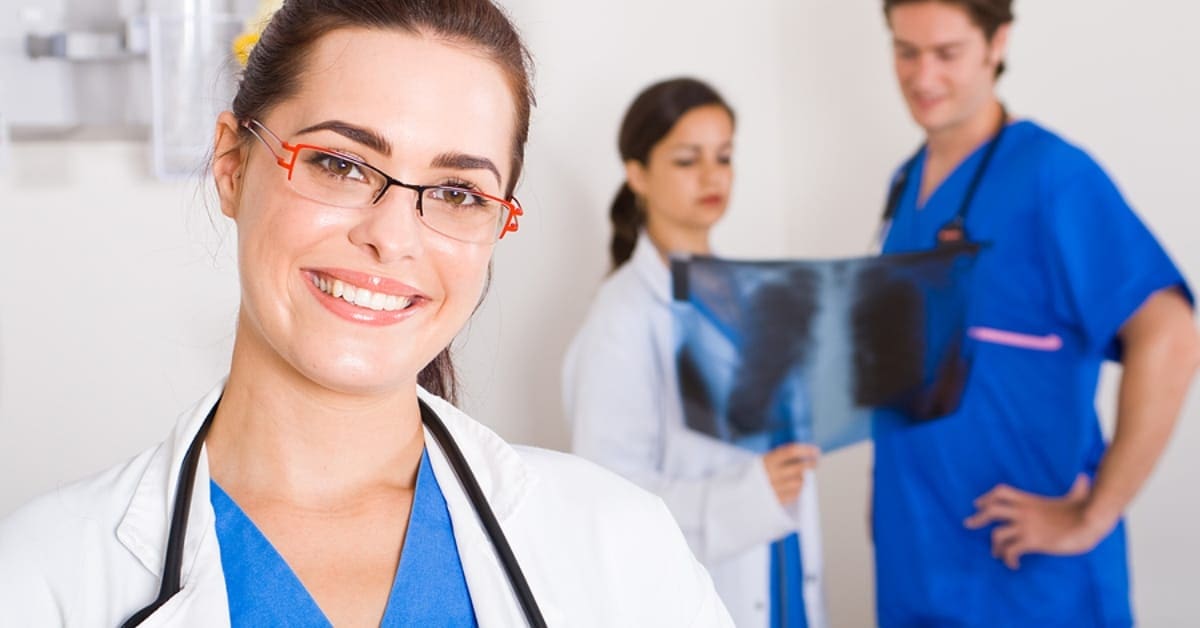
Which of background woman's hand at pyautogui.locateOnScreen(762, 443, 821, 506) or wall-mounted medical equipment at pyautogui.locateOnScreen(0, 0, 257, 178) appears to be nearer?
wall-mounted medical equipment at pyautogui.locateOnScreen(0, 0, 257, 178)

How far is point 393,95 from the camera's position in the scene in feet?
2.79

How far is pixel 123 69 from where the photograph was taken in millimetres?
1761

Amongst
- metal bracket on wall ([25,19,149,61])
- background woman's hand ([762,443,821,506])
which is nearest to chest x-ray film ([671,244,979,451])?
background woman's hand ([762,443,821,506])

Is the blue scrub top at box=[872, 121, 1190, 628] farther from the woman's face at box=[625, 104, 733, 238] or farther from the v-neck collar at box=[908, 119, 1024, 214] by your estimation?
the woman's face at box=[625, 104, 733, 238]

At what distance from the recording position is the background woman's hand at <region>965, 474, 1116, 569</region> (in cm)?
174

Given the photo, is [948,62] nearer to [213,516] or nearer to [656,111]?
[656,111]

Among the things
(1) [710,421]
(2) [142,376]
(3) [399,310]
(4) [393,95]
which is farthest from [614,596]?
(2) [142,376]

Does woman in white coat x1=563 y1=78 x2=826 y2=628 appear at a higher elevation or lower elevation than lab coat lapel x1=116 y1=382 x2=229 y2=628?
lower

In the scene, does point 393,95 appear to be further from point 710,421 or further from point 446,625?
point 710,421

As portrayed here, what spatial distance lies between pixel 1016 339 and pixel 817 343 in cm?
27

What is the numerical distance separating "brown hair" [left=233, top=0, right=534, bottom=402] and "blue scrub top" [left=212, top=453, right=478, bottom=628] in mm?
257

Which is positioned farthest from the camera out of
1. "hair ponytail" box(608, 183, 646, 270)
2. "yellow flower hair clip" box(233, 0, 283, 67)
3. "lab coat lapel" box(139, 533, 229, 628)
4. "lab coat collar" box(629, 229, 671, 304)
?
"hair ponytail" box(608, 183, 646, 270)

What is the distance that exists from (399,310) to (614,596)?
10.2 inches

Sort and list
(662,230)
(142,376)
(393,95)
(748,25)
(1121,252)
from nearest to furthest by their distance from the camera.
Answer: (393,95) < (1121,252) < (142,376) < (662,230) < (748,25)
